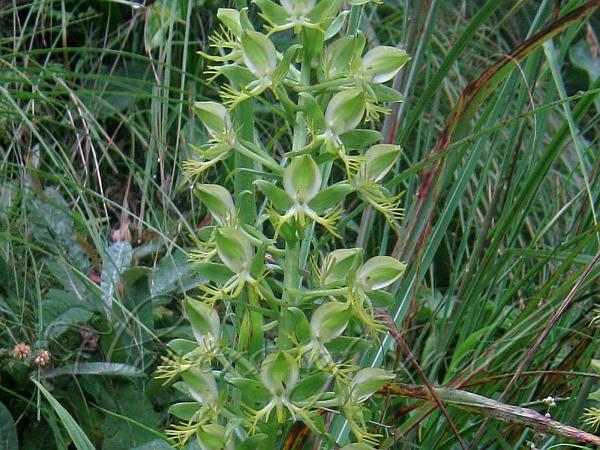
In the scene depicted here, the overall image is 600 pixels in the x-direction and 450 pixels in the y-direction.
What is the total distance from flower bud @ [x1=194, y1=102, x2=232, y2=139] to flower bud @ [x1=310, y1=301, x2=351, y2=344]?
0.69 feet

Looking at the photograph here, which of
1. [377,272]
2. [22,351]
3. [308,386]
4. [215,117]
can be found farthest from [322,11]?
[22,351]

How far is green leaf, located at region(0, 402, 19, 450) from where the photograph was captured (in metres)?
1.38

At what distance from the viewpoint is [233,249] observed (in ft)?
2.95

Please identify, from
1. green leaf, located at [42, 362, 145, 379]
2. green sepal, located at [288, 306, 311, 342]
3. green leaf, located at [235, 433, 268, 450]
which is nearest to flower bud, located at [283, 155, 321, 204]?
green sepal, located at [288, 306, 311, 342]

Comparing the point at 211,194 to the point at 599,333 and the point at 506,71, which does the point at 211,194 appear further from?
the point at 599,333

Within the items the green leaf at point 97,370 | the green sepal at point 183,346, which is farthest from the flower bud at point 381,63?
the green leaf at point 97,370

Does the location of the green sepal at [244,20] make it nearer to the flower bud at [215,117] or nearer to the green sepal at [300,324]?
the flower bud at [215,117]

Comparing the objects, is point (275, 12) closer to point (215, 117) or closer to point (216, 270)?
point (215, 117)

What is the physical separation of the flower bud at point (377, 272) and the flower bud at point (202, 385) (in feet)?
0.58

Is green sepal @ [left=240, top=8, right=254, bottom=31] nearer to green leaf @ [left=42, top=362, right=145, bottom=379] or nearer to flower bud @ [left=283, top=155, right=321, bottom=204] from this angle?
flower bud @ [left=283, top=155, right=321, bottom=204]

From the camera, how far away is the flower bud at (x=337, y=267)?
0.92 m

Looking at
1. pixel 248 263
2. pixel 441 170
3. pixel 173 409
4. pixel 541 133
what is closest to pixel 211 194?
pixel 248 263

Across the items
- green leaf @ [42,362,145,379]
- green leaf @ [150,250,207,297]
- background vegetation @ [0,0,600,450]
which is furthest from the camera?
green leaf @ [150,250,207,297]

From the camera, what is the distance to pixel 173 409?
0.98m
